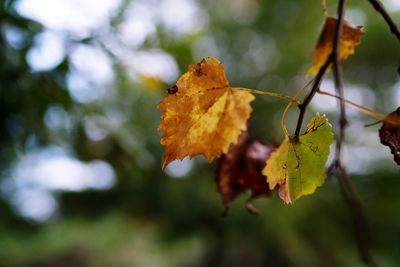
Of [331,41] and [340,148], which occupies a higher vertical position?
[331,41]

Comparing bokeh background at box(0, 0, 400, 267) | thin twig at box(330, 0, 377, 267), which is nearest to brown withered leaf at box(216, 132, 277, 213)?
thin twig at box(330, 0, 377, 267)

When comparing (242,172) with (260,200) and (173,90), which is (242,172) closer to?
(173,90)

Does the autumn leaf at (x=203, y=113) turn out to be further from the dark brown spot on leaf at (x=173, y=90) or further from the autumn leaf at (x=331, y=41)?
the autumn leaf at (x=331, y=41)

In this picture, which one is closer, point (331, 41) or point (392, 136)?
point (392, 136)

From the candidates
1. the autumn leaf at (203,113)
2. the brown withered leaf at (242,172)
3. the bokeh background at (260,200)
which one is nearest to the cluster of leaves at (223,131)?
the autumn leaf at (203,113)

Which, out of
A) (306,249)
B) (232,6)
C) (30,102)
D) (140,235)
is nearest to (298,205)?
(306,249)

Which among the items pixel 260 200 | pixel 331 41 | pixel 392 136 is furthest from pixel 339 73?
pixel 260 200

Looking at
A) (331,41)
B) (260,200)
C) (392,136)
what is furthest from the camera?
(260,200)

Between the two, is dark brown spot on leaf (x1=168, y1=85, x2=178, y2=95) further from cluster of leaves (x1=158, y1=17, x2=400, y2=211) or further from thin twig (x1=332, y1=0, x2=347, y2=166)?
thin twig (x1=332, y1=0, x2=347, y2=166)
